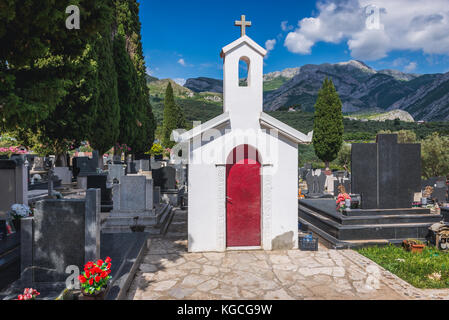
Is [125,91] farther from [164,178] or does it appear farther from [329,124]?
[329,124]

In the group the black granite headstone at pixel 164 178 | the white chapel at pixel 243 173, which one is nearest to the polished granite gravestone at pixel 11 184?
the black granite headstone at pixel 164 178

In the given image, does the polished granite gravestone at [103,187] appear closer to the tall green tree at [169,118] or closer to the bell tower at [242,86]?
the bell tower at [242,86]

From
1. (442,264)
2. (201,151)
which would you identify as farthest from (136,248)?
(442,264)

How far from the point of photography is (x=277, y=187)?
25.7 feet

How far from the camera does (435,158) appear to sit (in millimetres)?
21703

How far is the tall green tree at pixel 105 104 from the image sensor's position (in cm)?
1953

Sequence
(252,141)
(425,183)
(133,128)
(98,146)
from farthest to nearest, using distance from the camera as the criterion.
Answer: (133,128)
(98,146)
(425,183)
(252,141)

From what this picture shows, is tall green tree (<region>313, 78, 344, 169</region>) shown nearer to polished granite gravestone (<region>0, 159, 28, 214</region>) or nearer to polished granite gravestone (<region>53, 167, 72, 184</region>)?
polished granite gravestone (<region>53, 167, 72, 184</region>)

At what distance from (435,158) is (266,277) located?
22189 mm

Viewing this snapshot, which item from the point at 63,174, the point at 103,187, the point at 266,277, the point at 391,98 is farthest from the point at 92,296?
the point at 391,98

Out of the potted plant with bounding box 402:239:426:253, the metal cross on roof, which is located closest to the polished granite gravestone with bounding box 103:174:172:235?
the metal cross on roof

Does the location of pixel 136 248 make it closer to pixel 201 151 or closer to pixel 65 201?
pixel 65 201

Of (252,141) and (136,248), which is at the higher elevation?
(252,141)
